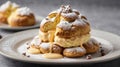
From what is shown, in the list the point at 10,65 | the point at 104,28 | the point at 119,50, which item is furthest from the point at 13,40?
the point at 104,28

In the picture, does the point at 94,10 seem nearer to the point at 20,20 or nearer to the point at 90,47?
the point at 20,20

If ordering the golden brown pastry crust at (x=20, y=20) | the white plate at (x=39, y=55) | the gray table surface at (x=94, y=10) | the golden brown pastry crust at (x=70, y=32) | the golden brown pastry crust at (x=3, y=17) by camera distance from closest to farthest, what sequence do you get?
the white plate at (x=39, y=55), the golden brown pastry crust at (x=70, y=32), the golden brown pastry crust at (x=20, y=20), the golden brown pastry crust at (x=3, y=17), the gray table surface at (x=94, y=10)

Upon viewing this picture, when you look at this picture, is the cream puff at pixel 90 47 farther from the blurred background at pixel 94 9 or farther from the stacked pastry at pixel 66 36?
the blurred background at pixel 94 9

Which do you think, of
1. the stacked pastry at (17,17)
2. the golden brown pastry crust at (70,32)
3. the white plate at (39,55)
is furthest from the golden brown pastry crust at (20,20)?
the golden brown pastry crust at (70,32)

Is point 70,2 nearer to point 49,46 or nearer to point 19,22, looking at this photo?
point 19,22

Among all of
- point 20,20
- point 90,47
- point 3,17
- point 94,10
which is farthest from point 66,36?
point 94,10

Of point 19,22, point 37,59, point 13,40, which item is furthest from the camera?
point 19,22

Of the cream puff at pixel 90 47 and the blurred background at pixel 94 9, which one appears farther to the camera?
the blurred background at pixel 94 9
